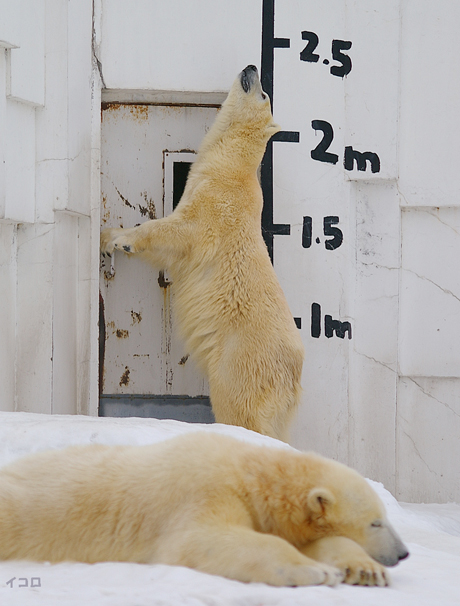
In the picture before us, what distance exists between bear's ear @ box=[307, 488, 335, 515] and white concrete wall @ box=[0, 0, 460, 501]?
2516mm

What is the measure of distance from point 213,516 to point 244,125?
2833mm

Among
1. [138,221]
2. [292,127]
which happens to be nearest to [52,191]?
[138,221]

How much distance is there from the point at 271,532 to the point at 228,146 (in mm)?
2775

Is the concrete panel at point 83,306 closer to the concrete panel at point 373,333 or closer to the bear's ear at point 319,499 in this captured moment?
the concrete panel at point 373,333

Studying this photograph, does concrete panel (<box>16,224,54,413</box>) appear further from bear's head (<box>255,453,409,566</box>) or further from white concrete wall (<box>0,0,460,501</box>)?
bear's head (<box>255,453,409,566</box>)

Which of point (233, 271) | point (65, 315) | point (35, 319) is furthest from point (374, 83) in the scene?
point (35, 319)

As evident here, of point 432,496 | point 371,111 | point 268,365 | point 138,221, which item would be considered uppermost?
point 371,111

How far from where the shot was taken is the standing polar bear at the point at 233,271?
11.8 ft

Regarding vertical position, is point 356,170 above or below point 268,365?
above

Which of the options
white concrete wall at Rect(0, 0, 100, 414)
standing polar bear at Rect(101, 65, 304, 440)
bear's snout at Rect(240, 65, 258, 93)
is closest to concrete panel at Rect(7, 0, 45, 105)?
white concrete wall at Rect(0, 0, 100, 414)

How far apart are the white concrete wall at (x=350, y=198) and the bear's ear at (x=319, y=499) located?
99.1 inches

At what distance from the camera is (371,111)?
4152mm

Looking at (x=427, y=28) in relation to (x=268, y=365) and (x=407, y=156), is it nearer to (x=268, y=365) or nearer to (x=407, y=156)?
(x=407, y=156)

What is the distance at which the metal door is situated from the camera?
432cm
